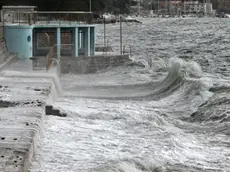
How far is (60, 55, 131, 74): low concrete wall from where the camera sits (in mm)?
34906

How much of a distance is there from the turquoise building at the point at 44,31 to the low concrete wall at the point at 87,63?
786 mm

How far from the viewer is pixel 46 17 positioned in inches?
1555

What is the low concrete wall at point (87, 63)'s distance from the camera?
34.9 metres

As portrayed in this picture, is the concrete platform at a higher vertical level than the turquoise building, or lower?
lower

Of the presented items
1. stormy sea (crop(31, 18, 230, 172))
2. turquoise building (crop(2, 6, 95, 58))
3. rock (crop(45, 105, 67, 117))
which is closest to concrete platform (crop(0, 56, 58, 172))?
rock (crop(45, 105, 67, 117))

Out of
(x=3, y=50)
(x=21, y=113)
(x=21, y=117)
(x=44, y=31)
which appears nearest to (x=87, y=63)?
(x=3, y=50)

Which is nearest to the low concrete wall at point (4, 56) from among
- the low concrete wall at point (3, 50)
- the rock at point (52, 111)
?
the low concrete wall at point (3, 50)

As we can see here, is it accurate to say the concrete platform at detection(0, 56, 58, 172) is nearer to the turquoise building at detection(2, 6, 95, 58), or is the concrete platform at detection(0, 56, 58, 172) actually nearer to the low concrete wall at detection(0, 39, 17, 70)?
the low concrete wall at detection(0, 39, 17, 70)

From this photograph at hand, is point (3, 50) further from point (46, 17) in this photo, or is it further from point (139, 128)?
point (139, 128)

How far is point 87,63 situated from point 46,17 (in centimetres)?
568

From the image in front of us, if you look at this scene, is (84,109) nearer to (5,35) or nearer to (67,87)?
(67,87)

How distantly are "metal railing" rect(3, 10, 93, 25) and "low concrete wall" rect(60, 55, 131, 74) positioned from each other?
12.7 ft

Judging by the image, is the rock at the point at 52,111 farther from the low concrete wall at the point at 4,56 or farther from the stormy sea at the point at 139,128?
the low concrete wall at the point at 4,56

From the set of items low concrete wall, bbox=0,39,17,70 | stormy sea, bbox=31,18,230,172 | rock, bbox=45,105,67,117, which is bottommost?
stormy sea, bbox=31,18,230,172
